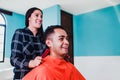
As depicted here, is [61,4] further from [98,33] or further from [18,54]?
[18,54]

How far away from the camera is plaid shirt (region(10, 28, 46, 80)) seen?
122 cm

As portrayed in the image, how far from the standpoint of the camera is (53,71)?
1.16 metres

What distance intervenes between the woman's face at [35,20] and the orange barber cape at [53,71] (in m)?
0.30

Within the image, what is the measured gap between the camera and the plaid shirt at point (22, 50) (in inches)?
47.9

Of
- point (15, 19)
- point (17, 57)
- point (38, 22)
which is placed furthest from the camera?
point (15, 19)

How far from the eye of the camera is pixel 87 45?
3.91 meters

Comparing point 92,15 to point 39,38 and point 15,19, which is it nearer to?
point 15,19

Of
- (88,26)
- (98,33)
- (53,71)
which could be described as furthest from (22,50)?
(88,26)

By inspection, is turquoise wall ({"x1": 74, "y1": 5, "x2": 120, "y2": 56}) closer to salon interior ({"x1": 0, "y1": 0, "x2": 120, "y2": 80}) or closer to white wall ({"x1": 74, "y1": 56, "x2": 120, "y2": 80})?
salon interior ({"x1": 0, "y1": 0, "x2": 120, "y2": 80})

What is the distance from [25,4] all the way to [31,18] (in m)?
2.27

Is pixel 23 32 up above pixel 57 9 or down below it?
below

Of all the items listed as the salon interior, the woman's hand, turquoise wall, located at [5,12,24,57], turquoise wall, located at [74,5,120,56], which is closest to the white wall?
the salon interior

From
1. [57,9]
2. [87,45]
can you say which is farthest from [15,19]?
[87,45]

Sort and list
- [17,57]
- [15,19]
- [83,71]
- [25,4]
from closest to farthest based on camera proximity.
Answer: [17,57] < [15,19] < [25,4] < [83,71]
